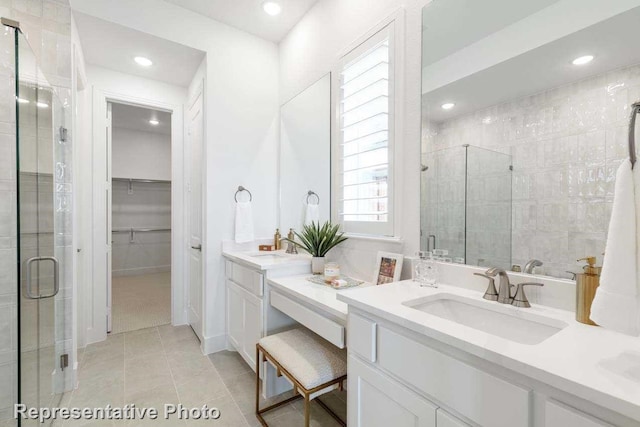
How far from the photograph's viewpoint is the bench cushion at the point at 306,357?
142cm

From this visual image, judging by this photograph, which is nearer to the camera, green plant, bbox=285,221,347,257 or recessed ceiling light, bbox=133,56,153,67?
green plant, bbox=285,221,347,257

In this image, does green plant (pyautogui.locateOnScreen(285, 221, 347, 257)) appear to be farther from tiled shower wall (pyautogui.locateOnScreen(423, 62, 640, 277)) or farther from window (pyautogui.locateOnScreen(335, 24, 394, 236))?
tiled shower wall (pyautogui.locateOnScreen(423, 62, 640, 277))

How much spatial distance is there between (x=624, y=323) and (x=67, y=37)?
10.6 ft

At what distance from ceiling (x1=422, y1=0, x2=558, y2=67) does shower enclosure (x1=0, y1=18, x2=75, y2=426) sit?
2.01 meters

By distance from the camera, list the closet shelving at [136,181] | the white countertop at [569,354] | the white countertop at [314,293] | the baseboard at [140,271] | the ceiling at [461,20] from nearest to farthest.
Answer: the white countertop at [569,354], the ceiling at [461,20], the white countertop at [314,293], the closet shelving at [136,181], the baseboard at [140,271]

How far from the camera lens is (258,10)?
250 cm

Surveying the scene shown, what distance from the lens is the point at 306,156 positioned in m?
2.53

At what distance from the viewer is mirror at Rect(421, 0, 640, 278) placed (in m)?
0.97

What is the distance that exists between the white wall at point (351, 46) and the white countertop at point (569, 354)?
28.3 inches

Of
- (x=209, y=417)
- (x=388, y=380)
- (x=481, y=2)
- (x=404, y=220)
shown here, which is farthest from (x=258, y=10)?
(x=209, y=417)

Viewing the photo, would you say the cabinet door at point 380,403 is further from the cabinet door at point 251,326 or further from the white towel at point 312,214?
the white towel at point 312,214

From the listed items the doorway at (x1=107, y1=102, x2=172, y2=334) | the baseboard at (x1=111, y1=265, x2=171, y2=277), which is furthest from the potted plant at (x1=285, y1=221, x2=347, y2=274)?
the baseboard at (x1=111, y1=265, x2=171, y2=277)

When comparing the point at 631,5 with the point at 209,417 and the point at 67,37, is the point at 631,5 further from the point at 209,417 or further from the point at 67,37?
the point at 67,37

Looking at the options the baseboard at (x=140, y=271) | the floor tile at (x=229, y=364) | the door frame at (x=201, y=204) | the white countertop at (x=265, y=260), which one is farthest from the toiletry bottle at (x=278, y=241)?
the baseboard at (x=140, y=271)
